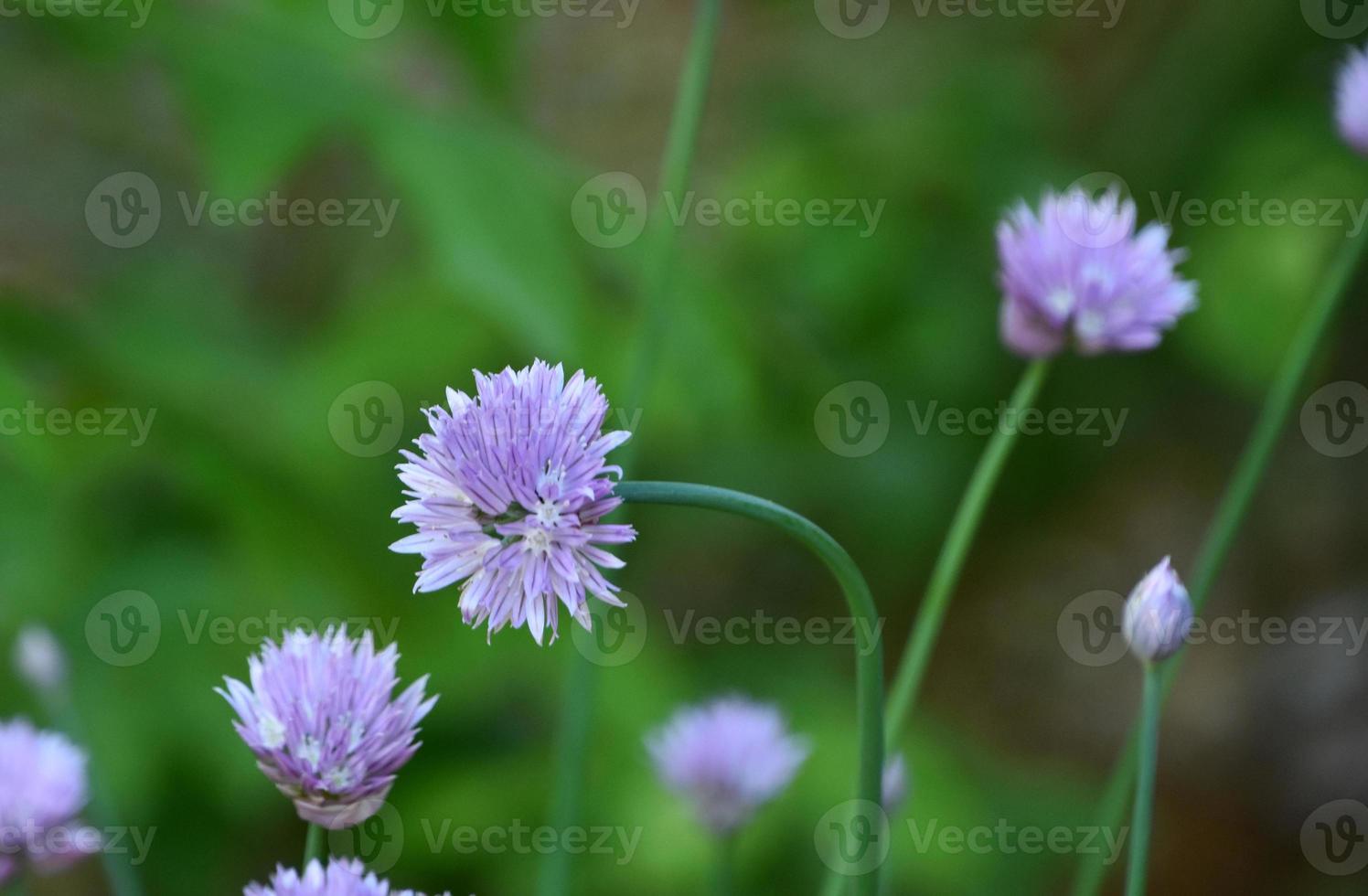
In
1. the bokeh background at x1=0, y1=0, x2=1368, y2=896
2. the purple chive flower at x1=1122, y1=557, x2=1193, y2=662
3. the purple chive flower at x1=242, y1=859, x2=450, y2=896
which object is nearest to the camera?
the purple chive flower at x1=242, y1=859, x2=450, y2=896

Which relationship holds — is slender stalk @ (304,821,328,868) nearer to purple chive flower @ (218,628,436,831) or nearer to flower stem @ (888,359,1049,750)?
purple chive flower @ (218,628,436,831)

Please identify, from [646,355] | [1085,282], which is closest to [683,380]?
[646,355]

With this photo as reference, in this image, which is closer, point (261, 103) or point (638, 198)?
point (261, 103)

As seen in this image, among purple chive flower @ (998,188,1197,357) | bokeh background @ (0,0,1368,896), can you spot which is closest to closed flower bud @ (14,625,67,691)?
bokeh background @ (0,0,1368,896)

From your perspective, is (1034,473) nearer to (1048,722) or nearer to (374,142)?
(1048,722)

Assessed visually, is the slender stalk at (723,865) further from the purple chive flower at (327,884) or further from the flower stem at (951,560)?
the purple chive flower at (327,884)

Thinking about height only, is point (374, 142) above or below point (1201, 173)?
below

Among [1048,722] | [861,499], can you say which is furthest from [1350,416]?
[1048,722]

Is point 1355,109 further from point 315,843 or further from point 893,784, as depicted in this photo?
point 315,843
